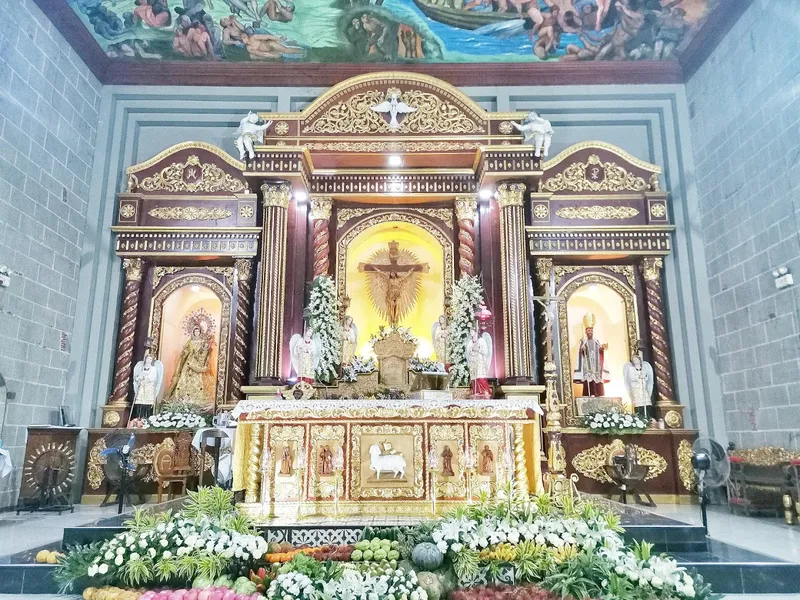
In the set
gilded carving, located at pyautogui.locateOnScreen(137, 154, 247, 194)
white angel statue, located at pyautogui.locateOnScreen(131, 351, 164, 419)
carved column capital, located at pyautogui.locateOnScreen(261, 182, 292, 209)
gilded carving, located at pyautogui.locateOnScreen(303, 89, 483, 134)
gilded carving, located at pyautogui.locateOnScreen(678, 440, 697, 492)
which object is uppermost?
gilded carving, located at pyautogui.locateOnScreen(303, 89, 483, 134)

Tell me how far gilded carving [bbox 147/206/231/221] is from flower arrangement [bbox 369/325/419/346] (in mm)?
3496

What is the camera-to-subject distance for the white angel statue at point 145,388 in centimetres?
1014

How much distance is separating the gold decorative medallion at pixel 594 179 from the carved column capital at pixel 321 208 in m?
4.00

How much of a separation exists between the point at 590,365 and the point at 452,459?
4156 millimetres

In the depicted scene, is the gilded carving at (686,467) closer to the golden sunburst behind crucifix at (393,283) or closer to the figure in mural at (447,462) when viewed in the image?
the figure in mural at (447,462)

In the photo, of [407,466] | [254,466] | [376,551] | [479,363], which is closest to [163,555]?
[376,551]

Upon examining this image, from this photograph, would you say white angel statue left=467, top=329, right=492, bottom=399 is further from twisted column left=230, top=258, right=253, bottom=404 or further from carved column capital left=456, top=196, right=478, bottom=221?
twisted column left=230, top=258, right=253, bottom=404

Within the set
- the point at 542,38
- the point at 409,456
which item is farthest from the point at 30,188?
the point at 542,38

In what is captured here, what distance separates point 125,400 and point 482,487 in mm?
6419

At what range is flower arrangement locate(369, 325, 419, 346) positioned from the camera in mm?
9828

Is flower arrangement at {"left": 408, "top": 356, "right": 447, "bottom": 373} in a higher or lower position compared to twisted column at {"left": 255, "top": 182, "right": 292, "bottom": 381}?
lower

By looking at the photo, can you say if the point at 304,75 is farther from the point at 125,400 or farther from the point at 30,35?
the point at 125,400

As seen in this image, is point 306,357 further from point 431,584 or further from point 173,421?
point 431,584

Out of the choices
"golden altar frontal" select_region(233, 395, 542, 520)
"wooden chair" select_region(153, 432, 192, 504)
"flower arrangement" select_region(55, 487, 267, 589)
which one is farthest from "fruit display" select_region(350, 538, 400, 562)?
"wooden chair" select_region(153, 432, 192, 504)
